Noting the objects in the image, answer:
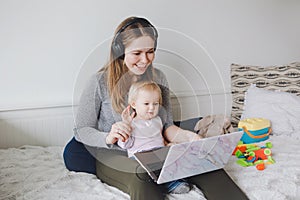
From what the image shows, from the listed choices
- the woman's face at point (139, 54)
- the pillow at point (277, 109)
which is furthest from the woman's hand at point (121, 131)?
the pillow at point (277, 109)

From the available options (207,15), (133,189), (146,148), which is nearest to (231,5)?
(207,15)

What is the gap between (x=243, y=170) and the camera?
1.27m

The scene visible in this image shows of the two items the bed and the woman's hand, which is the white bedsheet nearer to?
the bed

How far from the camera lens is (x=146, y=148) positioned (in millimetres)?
1095

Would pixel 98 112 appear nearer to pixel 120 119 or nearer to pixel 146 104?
pixel 120 119

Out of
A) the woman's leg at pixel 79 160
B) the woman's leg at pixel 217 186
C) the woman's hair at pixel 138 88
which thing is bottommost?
the woman's leg at pixel 79 160

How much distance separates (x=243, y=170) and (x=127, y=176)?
0.48m

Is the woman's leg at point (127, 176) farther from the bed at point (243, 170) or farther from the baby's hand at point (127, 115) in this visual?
the baby's hand at point (127, 115)

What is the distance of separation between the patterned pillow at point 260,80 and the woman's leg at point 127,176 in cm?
94

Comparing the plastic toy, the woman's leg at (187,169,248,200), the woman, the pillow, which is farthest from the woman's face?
the pillow

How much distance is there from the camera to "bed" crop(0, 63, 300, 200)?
1086 mm

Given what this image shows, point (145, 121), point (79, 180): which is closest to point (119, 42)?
point (145, 121)

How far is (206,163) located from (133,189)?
0.86 feet

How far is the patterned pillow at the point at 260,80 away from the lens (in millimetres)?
1847
